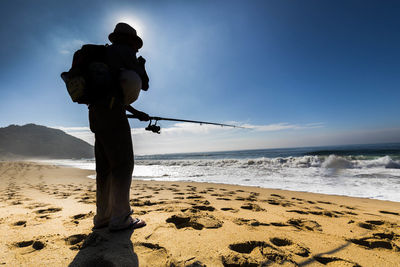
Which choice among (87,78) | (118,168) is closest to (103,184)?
(118,168)

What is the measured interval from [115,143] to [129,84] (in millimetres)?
656

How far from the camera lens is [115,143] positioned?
6.46 ft

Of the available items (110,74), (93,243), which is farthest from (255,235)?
(110,74)

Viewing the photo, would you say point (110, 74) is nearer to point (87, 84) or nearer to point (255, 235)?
point (87, 84)

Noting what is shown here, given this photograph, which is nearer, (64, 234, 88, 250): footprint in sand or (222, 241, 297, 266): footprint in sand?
(222, 241, 297, 266): footprint in sand

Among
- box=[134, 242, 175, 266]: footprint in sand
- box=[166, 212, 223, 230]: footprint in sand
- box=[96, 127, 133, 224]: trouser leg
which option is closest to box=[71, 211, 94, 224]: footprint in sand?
box=[96, 127, 133, 224]: trouser leg

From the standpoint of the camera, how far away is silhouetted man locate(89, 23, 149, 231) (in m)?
1.94

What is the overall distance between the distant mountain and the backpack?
10162cm

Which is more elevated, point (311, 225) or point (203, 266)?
point (203, 266)

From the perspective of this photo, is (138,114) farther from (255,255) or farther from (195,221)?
(255,255)

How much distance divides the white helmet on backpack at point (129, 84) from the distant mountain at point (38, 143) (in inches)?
4009

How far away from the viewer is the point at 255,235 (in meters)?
1.95

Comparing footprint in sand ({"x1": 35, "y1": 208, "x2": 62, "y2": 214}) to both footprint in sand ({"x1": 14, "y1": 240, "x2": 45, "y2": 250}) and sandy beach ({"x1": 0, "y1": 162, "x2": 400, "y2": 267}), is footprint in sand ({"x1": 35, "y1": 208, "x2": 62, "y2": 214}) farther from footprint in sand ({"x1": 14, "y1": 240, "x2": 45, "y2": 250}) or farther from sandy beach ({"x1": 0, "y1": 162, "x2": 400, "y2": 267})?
footprint in sand ({"x1": 14, "y1": 240, "x2": 45, "y2": 250})

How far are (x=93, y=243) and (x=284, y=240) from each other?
1.87m
